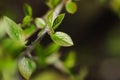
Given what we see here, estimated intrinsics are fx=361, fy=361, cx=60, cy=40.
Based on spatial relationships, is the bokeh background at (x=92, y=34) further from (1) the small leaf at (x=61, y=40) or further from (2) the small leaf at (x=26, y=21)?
(1) the small leaf at (x=61, y=40)

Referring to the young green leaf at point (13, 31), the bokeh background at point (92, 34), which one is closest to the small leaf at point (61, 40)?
the young green leaf at point (13, 31)

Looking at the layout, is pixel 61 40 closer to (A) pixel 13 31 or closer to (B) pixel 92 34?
(A) pixel 13 31

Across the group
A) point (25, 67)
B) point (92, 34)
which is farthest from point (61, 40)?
point (92, 34)

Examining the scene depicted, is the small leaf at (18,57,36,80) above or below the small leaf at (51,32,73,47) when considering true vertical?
below

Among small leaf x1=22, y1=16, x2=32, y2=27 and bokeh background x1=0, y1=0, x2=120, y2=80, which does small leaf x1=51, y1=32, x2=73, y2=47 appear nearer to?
small leaf x1=22, y1=16, x2=32, y2=27

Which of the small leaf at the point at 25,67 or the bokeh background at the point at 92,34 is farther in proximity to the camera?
the bokeh background at the point at 92,34

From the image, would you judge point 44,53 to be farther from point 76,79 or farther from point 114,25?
point 114,25

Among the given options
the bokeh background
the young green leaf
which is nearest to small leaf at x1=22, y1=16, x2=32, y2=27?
the young green leaf

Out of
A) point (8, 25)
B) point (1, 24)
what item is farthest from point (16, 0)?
point (8, 25)
